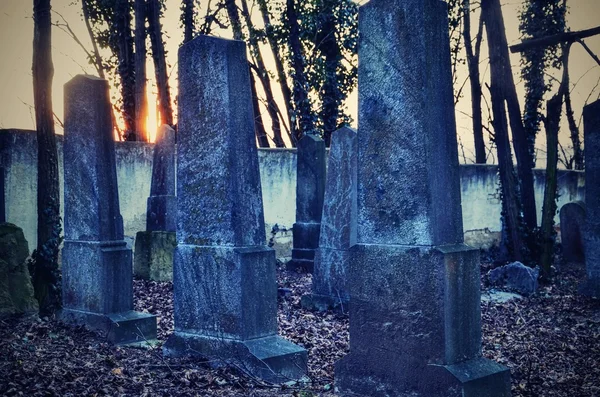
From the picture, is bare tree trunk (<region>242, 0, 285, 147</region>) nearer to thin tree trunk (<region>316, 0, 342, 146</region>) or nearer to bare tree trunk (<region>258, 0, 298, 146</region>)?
bare tree trunk (<region>258, 0, 298, 146</region>)

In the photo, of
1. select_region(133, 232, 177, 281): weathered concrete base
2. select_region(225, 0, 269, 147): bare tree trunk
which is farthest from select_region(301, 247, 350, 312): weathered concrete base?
select_region(225, 0, 269, 147): bare tree trunk

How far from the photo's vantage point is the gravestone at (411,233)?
493 centimetres

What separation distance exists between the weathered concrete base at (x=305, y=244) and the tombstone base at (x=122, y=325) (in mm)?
6254

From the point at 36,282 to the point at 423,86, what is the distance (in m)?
6.35

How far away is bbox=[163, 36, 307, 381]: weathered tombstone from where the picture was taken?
6348 mm

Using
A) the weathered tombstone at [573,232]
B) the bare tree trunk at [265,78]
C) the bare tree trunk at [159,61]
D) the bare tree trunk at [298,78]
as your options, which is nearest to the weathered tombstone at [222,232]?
the weathered tombstone at [573,232]

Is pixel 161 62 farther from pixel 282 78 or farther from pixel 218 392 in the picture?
pixel 218 392

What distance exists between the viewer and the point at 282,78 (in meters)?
22.5

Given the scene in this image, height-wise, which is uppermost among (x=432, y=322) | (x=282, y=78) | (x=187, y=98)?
(x=282, y=78)

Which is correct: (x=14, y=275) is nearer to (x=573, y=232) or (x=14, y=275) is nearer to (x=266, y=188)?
(x=266, y=188)

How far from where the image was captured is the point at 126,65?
22.7 metres

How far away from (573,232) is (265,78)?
1168 cm

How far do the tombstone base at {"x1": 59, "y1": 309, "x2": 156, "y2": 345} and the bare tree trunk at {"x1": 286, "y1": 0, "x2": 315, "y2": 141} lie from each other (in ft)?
39.0

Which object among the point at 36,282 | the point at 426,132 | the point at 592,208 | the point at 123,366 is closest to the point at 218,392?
the point at 123,366
